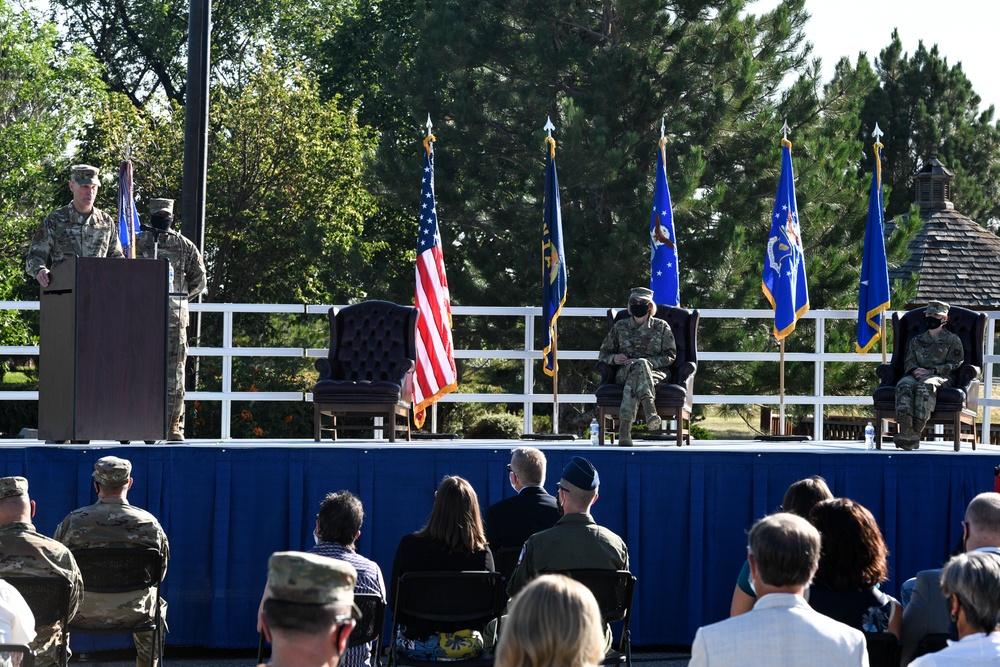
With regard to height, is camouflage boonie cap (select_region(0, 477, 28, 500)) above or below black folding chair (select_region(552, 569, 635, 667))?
above

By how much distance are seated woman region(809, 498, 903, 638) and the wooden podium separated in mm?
4645

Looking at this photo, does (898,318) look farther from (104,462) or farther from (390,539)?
(104,462)

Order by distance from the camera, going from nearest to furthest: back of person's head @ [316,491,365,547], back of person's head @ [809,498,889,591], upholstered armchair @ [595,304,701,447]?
back of person's head @ [809,498,889,591]
back of person's head @ [316,491,365,547]
upholstered armchair @ [595,304,701,447]

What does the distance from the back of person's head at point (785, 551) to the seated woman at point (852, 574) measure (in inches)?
39.1

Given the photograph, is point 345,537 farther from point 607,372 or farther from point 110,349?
point 607,372

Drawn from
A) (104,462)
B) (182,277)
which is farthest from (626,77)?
(104,462)

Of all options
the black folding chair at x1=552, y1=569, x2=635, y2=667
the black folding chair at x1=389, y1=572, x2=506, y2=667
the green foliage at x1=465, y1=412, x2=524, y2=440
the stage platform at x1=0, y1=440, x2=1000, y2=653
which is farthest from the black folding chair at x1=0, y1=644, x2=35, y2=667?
the green foliage at x1=465, y1=412, x2=524, y2=440

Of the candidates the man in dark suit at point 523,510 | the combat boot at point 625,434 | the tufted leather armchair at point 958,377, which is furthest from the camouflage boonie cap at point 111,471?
the tufted leather armchair at point 958,377

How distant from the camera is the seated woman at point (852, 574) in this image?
4586 millimetres

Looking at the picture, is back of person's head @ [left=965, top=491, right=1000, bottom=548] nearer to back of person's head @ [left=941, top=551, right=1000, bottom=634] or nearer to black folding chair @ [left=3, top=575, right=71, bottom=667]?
back of person's head @ [left=941, top=551, right=1000, bottom=634]

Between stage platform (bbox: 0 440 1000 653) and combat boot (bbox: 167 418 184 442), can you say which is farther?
combat boot (bbox: 167 418 184 442)

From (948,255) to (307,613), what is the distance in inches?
1000

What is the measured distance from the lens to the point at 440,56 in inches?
734

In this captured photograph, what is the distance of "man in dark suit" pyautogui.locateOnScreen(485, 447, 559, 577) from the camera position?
645 cm
